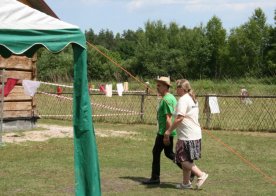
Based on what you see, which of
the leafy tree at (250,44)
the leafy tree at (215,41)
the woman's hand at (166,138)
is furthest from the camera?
the leafy tree at (215,41)

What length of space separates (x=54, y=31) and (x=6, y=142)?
6.89 m

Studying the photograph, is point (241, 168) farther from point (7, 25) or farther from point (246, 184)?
point (7, 25)

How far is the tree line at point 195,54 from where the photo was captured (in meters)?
54.9

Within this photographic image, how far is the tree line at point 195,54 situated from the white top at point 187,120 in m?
44.4

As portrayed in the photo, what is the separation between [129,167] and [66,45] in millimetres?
4193

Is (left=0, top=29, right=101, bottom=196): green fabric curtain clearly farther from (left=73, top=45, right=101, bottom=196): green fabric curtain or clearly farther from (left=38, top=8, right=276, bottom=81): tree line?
(left=38, top=8, right=276, bottom=81): tree line

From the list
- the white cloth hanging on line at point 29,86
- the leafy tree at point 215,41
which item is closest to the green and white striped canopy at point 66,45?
the white cloth hanging on line at point 29,86

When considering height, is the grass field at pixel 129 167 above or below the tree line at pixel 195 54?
below

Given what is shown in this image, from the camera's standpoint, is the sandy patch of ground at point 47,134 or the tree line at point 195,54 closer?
the sandy patch of ground at point 47,134

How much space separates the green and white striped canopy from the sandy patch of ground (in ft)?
21.1

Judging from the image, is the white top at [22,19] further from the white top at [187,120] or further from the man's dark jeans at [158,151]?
the man's dark jeans at [158,151]

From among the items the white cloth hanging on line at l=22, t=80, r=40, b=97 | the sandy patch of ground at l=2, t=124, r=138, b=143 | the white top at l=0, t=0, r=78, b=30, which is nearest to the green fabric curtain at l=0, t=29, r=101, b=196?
the white top at l=0, t=0, r=78, b=30

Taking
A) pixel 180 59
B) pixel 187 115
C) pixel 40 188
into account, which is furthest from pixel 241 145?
pixel 180 59

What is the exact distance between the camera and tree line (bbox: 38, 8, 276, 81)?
54938 mm
